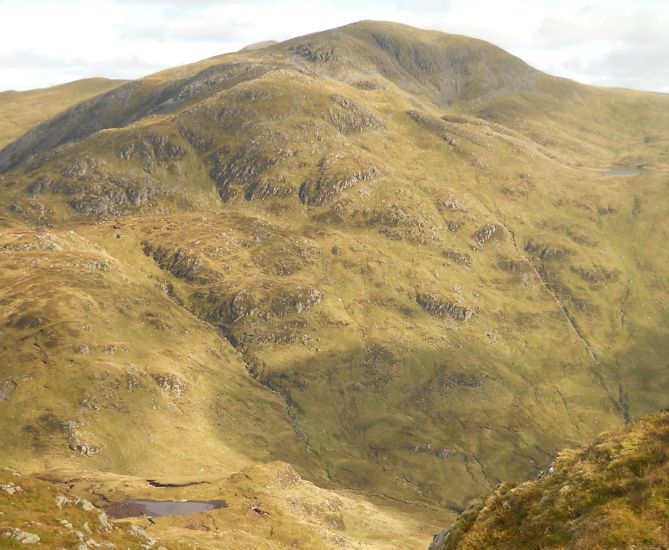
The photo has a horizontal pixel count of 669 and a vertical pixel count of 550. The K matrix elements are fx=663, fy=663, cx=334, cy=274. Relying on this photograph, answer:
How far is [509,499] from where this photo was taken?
113 feet

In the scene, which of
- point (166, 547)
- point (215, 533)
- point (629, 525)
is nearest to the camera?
point (629, 525)

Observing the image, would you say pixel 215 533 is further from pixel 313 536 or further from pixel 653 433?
pixel 653 433

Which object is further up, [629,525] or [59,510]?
[629,525]

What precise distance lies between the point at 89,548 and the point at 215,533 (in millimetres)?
104009

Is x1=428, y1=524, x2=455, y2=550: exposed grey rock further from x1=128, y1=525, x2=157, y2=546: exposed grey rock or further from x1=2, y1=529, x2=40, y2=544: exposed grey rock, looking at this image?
x1=128, y1=525, x2=157, y2=546: exposed grey rock

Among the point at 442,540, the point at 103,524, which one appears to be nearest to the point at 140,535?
the point at 103,524

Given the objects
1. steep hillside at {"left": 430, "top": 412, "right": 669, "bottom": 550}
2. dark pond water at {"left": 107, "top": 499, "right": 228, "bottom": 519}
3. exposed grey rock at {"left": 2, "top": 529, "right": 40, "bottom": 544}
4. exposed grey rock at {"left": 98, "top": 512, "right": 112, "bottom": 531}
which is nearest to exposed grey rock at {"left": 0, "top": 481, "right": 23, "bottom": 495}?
exposed grey rock at {"left": 98, "top": 512, "right": 112, "bottom": 531}

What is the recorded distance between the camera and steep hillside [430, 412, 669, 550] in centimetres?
2709

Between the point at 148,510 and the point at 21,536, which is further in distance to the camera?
the point at 148,510

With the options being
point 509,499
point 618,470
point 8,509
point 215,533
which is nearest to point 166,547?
point 8,509

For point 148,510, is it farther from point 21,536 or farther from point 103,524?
point 21,536

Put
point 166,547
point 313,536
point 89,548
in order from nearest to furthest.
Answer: point 89,548 → point 166,547 → point 313,536

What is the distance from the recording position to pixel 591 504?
30.7 m

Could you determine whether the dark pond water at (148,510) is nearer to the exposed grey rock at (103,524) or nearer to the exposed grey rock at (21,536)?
the exposed grey rock at (103,524)
